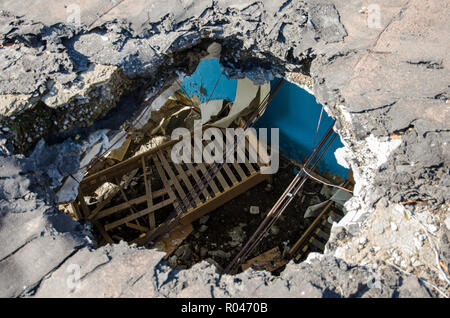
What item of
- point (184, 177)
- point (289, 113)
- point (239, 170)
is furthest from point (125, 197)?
point (289, 113)

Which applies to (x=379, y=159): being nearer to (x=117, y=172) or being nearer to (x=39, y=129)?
(x=39, y=129)

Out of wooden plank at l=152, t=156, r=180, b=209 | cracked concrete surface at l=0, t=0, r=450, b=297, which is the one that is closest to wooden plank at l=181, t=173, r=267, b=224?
wooden plank at l=152, t=156, r=180, b=209

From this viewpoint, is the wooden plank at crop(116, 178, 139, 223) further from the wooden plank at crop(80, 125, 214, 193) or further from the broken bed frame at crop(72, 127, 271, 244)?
the wooden plank at crop(80, 125, 214, 193)

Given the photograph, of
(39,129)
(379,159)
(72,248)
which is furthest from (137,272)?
(379,159)

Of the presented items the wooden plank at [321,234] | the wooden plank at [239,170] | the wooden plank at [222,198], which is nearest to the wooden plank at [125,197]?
the wooden plank at [222,198]

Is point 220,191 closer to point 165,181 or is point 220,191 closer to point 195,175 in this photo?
point 195,175

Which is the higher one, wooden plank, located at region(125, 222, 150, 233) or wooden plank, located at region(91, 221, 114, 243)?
wooden plank, located at region(91, 221, 114, 243)
